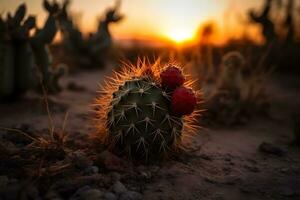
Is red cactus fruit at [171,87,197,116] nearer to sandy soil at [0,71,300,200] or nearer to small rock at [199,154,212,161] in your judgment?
sandy soil at [0,71,300,200]

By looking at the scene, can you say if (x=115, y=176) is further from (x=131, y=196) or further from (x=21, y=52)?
(x=21, y=52)

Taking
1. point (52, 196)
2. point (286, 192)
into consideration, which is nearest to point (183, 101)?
point (286, 192)

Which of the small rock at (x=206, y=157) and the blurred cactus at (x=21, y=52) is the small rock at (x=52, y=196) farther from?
the blurred cactus at (x=21, y=52)

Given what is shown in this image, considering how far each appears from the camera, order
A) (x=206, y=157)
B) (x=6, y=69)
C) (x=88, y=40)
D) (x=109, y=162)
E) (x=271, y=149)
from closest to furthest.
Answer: (x=109, y=162), (x=206, y=157), (x=271, y=149), (x=6, y=69), (x=88, y=40)

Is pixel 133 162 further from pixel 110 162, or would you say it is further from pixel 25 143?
pixel 25 143

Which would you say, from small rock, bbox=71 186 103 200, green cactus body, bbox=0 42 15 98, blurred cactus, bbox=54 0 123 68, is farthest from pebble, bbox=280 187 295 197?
blurred cactus, bbox=54 0 123 68

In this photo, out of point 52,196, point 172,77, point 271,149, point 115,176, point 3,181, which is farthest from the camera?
point 271,149
